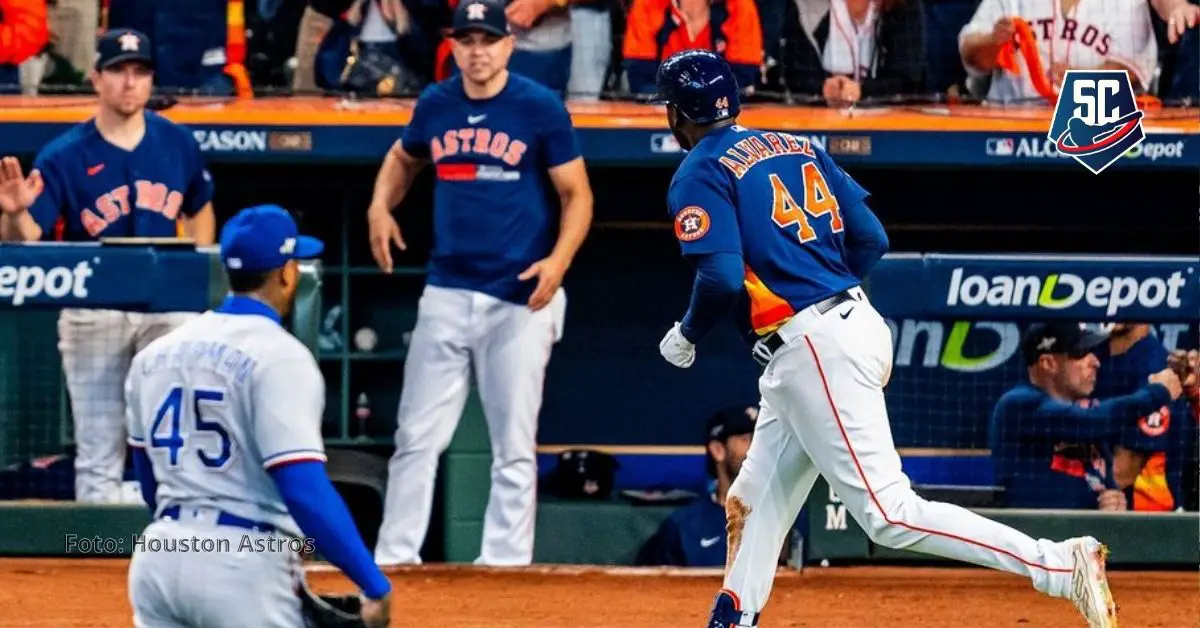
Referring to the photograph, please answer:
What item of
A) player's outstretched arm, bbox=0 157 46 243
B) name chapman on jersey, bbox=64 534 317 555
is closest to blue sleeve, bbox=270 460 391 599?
name chapman on jersey, bbox=64 534 317 555

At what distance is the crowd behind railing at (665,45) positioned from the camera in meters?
7.84

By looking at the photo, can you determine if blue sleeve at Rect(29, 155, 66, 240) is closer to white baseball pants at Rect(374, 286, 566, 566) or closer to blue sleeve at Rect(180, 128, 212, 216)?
blue sleeve at Rect(180, 128, 212, 216)

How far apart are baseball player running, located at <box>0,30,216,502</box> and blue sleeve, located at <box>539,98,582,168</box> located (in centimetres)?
139

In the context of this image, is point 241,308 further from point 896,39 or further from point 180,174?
point 896,39

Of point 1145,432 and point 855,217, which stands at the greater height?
point 855,217

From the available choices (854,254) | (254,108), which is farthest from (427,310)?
(854,254)

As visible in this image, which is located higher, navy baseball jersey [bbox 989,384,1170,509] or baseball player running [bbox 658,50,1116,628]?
baseball player running [bbox 658,50,1116,628]

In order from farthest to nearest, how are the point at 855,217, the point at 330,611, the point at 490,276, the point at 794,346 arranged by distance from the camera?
the point at 490,276, the point at 855,217, the point at 794,346, the point at 330,611

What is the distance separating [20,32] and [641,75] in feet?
8.70

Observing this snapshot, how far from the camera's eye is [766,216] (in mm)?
4938

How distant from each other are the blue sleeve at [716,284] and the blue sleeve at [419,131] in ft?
8.07

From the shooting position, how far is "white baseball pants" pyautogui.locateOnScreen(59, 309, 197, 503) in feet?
23.1

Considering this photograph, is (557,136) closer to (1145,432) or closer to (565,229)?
(565,229)

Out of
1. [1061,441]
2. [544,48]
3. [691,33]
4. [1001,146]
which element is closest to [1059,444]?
[1061,441]
